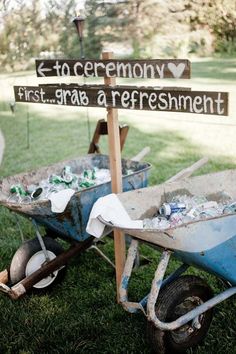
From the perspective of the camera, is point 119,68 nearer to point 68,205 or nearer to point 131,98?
point 131,98

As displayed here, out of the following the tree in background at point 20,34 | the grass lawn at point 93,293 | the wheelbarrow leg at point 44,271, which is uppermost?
the tree in background at point 20,34

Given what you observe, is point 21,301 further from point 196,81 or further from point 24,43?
point 196,81

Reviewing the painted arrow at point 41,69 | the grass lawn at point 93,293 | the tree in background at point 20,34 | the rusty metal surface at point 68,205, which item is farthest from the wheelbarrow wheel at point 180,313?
the tree in background at point 20,34

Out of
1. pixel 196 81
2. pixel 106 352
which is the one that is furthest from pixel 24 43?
pixel 106 352

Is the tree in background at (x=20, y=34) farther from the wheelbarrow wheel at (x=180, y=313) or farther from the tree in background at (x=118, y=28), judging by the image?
the wheelbarrow wheel at (x=180, y=313)

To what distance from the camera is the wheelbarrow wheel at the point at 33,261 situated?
10.4 feet

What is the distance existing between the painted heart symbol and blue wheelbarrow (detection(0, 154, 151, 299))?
3.27ft

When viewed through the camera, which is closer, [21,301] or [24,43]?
[21,301]

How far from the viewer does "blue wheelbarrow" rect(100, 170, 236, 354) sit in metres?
2.31

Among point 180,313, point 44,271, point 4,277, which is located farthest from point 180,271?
point 4,277

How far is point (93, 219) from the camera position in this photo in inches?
103

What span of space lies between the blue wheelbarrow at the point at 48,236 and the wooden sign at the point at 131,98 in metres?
0.62

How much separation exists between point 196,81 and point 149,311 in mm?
10221

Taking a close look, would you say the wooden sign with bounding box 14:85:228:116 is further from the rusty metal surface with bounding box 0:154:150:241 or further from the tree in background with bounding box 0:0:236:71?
the tree in background with bounding box 0:0:236:71
